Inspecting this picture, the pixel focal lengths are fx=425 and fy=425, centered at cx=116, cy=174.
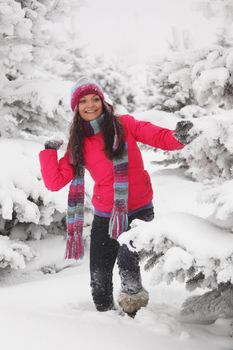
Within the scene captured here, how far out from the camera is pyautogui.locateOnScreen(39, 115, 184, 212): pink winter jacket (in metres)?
3.35

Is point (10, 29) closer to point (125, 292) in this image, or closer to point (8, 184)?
point (8, 184)

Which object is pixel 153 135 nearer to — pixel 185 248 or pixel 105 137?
pixel 105 137

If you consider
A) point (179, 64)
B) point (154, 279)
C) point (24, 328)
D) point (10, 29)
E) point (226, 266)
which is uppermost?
point (10, 29)

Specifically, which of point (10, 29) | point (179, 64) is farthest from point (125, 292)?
point (10, 29)

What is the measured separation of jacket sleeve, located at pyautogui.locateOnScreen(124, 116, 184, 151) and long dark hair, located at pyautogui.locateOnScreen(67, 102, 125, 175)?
0.49ft

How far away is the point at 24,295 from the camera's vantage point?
14.2 ft

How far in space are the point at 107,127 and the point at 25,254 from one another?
278cm

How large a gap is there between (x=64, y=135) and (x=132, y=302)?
4.29 m

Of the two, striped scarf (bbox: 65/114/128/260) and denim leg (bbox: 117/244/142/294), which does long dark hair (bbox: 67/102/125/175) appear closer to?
striped scarf (bbox: 65/114/128/260)

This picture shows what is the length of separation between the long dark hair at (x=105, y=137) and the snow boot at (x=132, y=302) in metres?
1.09

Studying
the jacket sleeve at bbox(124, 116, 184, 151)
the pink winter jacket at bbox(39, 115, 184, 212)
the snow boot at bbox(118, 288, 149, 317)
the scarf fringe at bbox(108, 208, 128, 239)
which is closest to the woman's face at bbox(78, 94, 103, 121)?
the pink winter jacket at bbox(39, 115, 184, 212)

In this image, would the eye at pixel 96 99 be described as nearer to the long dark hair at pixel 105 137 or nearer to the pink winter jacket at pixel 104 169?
the long dark hair at pixel 105 137

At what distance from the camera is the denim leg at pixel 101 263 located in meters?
3.56

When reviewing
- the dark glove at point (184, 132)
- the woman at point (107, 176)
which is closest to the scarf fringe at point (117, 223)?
the woman at point (107, 176)
